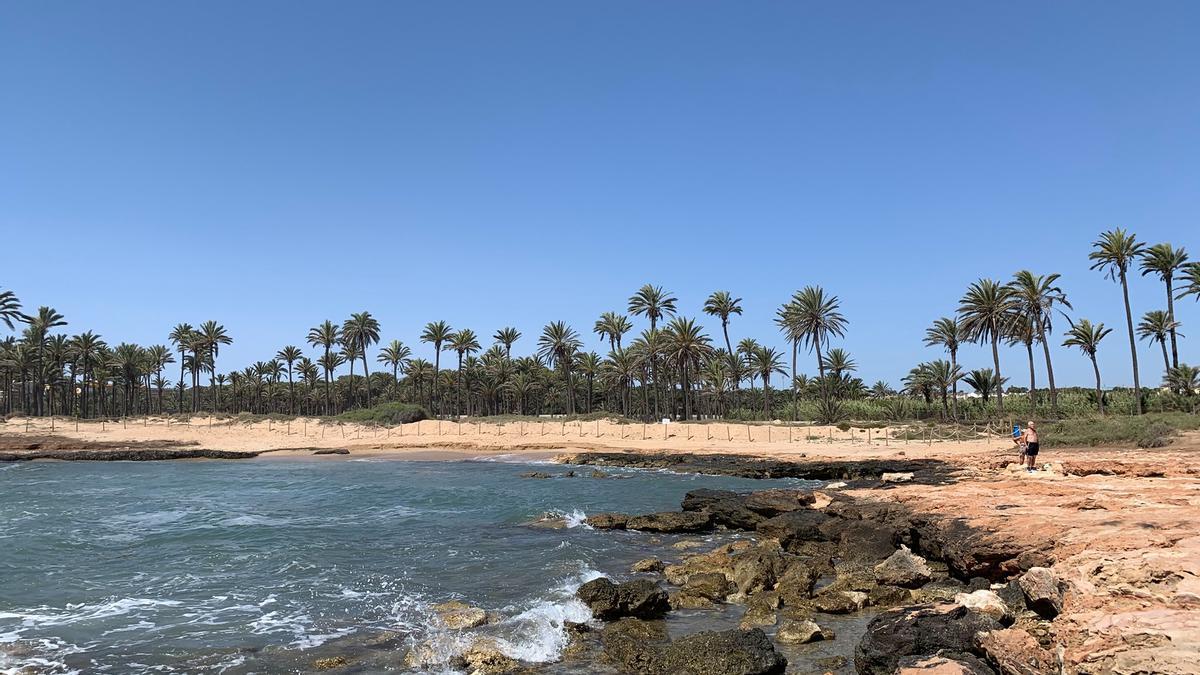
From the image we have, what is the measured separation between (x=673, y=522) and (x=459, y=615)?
36.1ft

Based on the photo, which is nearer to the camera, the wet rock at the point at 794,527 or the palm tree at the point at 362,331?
the wet rock at the point at 794,527

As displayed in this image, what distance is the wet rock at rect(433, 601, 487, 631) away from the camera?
11.8 m

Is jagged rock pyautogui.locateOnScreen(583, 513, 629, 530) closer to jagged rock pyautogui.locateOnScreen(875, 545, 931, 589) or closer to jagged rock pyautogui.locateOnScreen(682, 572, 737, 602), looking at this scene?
jagged rock pyautogui.locateOnScreen(682, 572, 737, 602)

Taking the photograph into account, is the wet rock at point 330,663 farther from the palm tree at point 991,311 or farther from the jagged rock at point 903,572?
the palm tree at point 991,311

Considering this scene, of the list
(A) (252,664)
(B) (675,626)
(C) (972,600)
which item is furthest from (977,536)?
(A) (252,664)

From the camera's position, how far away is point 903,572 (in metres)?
13.6

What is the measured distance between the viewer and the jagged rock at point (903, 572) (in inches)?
527

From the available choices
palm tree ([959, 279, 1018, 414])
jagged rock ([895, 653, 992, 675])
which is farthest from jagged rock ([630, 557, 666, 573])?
palm tree ([959, 279, 1018, 414])

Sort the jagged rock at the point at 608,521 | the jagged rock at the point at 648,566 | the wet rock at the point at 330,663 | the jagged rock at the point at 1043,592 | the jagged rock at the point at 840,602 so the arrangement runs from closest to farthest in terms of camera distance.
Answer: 1. the jagged rock at the point at 1043,592
2. the wet rock at the point at 330,663
3. the jagged rock at the point at 840,602
4. the jagged rock at the point at 648,566
5. the jagged rock at the point at 608,521

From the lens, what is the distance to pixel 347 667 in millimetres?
10023

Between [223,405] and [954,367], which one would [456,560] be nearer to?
[954,367]

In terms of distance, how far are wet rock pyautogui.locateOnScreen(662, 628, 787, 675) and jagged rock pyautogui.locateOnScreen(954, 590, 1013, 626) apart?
9.78 ft

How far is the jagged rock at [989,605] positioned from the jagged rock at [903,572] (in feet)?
9.11

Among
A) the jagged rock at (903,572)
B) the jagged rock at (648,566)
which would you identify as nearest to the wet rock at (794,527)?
the jagged rock at (648,566)
